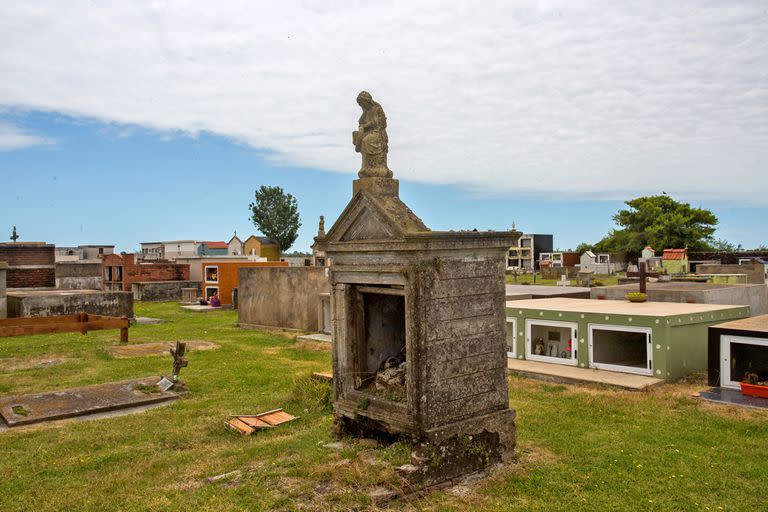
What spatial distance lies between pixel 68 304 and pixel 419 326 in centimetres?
2340

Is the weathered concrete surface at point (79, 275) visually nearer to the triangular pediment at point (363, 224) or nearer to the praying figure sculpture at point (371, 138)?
the triangular pediment at point (363, 224)

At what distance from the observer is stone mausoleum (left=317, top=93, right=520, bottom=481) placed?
8.05 m

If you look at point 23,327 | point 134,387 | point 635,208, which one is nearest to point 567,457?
point 134,387

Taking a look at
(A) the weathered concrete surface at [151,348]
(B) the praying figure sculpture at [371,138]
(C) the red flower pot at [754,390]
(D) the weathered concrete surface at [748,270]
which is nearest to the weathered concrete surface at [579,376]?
(C) the red flower pot at [754,390]

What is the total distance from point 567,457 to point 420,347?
3.15 meters

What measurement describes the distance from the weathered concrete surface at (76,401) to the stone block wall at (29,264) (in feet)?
76.7

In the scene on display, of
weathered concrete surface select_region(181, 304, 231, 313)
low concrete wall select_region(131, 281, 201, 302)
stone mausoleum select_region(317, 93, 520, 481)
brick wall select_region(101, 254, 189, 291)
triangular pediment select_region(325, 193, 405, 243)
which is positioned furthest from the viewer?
brick wall select_region(101, 254, 189, 291)

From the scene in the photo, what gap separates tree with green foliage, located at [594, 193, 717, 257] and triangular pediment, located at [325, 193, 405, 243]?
65.4m

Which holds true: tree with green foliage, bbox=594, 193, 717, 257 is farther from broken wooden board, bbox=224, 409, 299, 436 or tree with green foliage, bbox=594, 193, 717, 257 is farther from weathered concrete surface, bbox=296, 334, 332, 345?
broken wooden board, bbox=224, 409, 299, 436

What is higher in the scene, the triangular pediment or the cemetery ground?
the triangular pediment

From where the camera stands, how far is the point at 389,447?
8.35m

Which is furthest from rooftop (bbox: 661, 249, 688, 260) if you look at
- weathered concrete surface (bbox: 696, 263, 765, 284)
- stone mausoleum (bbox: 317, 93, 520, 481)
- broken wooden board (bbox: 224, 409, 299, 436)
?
stone mausoleum (bbox: 317, 93, 520, 481)

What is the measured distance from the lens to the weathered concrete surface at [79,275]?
46.8m

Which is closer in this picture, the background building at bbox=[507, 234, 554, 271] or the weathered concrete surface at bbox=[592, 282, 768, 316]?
the weathered concrete surface at bbox=[592, 282, 768, 316]
